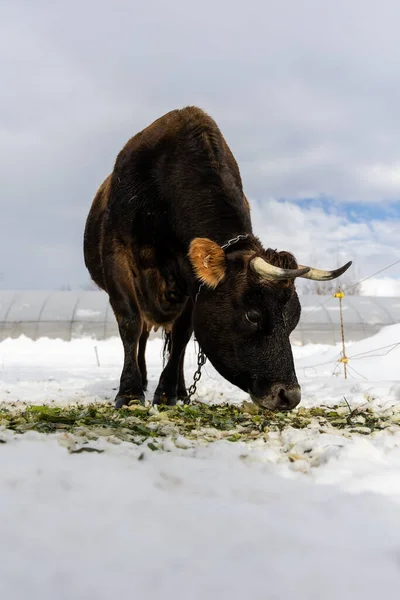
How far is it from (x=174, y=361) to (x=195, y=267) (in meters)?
2.18

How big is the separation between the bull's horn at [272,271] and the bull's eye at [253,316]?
303mm

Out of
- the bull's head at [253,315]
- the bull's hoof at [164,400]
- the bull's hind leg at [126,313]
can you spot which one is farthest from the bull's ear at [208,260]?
the bull's hoof at [164,400]

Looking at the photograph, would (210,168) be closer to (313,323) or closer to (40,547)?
(40,547)

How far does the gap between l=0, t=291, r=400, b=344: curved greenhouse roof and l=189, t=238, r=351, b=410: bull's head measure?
51.4 ft

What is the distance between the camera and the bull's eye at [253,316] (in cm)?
472

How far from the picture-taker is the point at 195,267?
16.2 feet

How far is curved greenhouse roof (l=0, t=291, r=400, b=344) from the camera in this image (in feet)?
67.5

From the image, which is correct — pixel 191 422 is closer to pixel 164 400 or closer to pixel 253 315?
pixel 253 315

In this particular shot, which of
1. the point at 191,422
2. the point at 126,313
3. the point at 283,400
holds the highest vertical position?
the point at 126,313

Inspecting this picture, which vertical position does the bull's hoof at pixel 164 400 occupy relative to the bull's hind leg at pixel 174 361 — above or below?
below

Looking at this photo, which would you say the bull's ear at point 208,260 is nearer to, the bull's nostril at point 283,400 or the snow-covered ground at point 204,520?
the bull's nostril at point 283,400

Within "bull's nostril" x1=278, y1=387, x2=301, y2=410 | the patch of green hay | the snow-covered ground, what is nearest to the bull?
"bull's nostril" x1=278, y1=387, x2=301, y2=410

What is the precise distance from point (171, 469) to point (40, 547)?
940mm

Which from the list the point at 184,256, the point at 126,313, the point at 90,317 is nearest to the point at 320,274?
the point at 184,256
